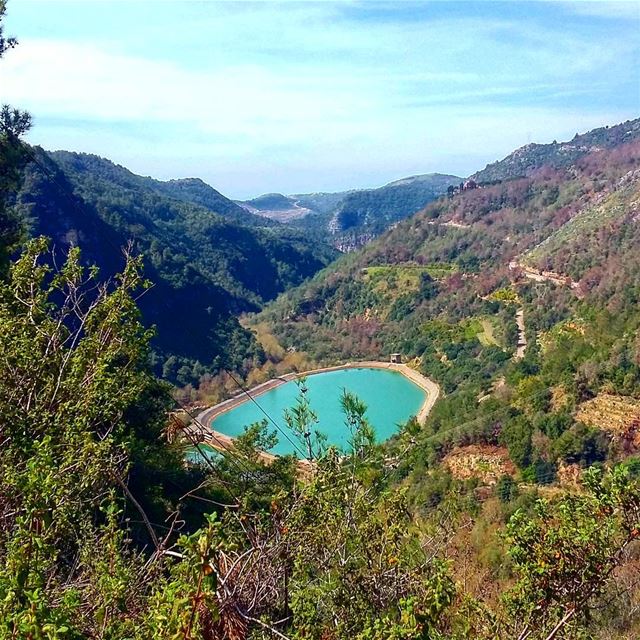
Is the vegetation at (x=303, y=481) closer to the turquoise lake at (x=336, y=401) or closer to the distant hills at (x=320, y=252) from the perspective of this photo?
the distant hills at (x=320, y=252)

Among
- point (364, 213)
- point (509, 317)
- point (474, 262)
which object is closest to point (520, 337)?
point (509, 317)

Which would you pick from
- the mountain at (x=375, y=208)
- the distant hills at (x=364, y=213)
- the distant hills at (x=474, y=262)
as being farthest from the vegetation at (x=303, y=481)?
the mountain at (x=375, y=208)

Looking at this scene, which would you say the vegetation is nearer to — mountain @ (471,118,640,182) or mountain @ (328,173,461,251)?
mountain @ (471,118,640,182)

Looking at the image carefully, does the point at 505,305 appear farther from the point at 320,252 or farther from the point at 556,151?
the point at 556,151

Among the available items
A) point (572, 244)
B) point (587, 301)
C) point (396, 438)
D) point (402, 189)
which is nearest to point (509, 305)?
point (572, 244)

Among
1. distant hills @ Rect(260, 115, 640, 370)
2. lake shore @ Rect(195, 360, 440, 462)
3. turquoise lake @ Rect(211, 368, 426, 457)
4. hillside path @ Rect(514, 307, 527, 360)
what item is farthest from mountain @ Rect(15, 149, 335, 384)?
hillside path @ Rect(514, 307, 527, 360)

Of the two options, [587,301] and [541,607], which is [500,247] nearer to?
[587,301]
